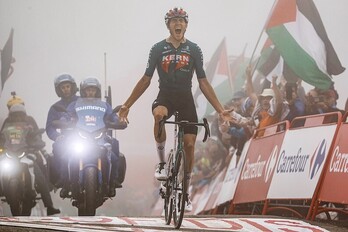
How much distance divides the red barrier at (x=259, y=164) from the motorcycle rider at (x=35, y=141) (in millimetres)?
2104

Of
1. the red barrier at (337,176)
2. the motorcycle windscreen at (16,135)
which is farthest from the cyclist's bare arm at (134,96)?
the red barrier at (337,176)

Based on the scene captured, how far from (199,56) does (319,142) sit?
1.53 metres

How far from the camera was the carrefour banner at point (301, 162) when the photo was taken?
28.8 ft

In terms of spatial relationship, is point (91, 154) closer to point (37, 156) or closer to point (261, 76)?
point (37, 156)

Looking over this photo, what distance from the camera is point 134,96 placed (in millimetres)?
8961

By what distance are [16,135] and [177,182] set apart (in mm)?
2976

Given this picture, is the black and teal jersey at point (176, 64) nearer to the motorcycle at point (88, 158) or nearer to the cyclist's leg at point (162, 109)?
the cyclist's leg at point (162, 109)

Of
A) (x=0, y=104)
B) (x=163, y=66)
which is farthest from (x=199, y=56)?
(x=0, y=104)

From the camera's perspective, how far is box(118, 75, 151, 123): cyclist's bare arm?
8789 millimetres

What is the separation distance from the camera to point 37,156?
981 cm

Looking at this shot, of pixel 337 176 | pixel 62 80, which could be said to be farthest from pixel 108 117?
pixel 337 176

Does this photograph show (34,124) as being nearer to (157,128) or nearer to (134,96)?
(134,96)

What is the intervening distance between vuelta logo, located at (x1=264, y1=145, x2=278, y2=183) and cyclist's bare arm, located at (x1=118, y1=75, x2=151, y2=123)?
1616mm

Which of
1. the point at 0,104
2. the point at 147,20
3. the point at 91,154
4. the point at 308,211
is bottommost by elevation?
the point at 308,211
